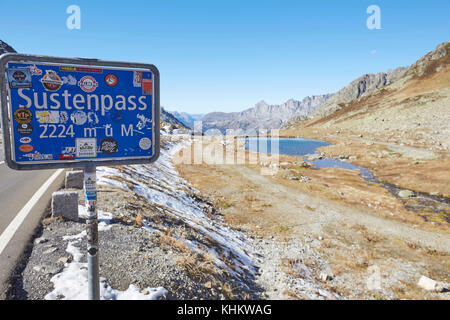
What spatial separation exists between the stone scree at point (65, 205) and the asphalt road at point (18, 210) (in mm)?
626

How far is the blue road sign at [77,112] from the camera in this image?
2.52 m

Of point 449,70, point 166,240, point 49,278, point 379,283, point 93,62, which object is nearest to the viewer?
point 93,62

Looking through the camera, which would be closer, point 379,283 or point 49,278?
point 49,278

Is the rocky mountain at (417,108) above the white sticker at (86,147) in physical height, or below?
above

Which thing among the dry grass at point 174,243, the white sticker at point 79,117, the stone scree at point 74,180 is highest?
the white sticker at point 79,117

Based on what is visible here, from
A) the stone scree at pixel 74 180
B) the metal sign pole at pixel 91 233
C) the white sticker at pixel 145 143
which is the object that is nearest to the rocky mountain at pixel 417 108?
the stone scree at pixel 74 180

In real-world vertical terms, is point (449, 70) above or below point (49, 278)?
above

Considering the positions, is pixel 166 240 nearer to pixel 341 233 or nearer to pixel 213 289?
pixel 213 289

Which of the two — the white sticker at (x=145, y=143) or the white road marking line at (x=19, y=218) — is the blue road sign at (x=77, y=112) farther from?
the white road marking line at (x=19, y=218)

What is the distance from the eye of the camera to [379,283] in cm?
1208

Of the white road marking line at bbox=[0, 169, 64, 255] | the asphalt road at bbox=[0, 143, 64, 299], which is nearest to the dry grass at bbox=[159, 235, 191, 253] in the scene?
the asphalt road at bbox=[0, 143, 64, 299]
